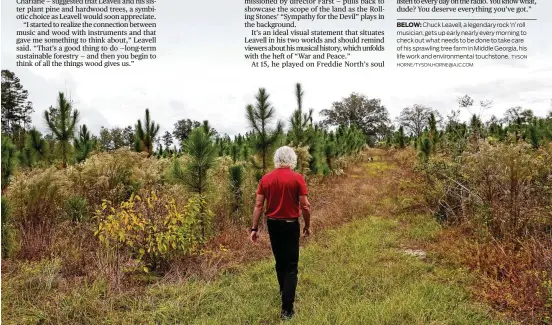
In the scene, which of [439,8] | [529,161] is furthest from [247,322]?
[439,8]

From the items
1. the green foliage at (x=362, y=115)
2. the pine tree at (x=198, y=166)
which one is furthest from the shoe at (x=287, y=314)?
the green foliage at (x=362, y=115)

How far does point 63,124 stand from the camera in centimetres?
994

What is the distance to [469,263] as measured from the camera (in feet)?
15.7

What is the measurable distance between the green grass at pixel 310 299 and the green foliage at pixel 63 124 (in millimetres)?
6873

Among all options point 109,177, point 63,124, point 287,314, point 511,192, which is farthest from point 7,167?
point 511,192

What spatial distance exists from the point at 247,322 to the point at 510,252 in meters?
3.58

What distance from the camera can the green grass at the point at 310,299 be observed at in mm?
3758

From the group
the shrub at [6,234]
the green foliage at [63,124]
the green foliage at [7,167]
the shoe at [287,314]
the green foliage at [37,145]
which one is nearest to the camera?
the shoe at [287,314]

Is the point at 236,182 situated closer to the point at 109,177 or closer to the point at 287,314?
the point at 109,177

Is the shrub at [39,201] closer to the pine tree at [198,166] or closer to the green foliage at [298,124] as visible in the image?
the pine tree at [198,166]

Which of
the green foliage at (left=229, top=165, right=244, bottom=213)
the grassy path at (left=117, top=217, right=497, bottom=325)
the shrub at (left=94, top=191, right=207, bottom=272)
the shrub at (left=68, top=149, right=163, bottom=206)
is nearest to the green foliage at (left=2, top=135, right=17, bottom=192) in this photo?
the shrub at (left=68, top=149, right=163, bottom=206)

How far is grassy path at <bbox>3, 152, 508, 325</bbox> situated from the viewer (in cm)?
377

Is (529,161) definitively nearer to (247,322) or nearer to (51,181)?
(247,322)

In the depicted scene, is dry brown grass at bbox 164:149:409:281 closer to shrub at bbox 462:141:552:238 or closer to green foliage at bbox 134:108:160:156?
shrub at bbox 462:141:552:238
